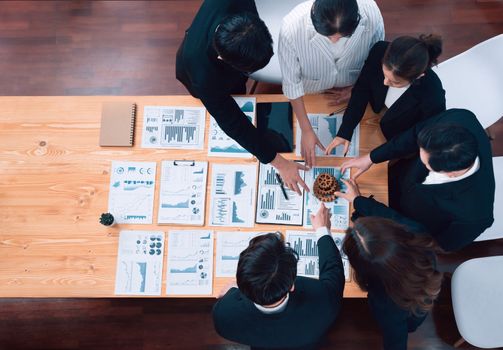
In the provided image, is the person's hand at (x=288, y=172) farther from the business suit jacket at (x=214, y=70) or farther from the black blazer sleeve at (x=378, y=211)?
the black blazer sleeve at (x=378, y=211)

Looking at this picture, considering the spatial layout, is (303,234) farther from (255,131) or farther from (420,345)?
(420,345)

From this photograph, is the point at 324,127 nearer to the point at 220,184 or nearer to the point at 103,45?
the point at 220,184

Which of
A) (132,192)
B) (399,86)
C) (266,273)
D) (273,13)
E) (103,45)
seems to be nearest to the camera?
(266,273)

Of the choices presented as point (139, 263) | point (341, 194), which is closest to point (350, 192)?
point (341, 194)

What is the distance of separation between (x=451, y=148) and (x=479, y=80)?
888 mm

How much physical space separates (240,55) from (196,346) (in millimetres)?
2053

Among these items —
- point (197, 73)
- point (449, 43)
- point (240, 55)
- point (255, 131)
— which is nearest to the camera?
point (240, 55)

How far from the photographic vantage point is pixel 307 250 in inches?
77.0

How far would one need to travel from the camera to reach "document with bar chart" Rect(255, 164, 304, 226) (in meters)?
1.99

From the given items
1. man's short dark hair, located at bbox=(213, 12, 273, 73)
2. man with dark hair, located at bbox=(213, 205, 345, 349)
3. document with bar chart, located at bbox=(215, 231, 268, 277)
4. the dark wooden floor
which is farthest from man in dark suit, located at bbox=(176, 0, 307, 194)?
the dark wooden floor

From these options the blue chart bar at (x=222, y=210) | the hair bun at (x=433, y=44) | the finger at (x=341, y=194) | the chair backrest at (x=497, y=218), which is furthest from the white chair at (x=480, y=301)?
the blue chart bar at (x=222, y=210)

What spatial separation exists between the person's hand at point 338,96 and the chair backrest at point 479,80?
0.59 meters

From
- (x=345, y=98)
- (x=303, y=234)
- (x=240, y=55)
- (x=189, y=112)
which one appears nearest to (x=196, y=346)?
(x=303, y=234)

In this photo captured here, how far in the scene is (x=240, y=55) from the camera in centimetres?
149
